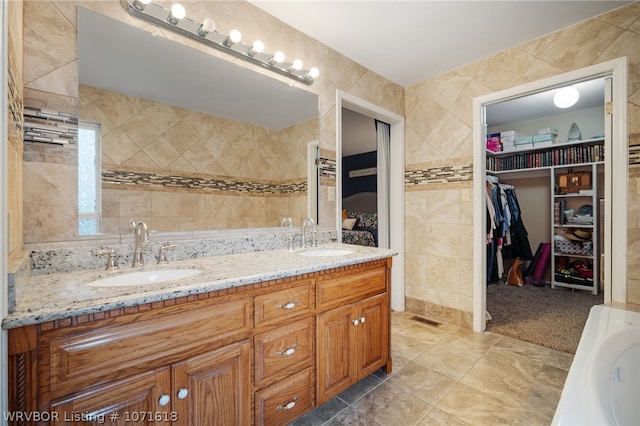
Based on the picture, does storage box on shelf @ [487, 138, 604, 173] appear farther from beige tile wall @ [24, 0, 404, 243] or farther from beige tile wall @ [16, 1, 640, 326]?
beige tile wall @ [24, 0, 404, 243]

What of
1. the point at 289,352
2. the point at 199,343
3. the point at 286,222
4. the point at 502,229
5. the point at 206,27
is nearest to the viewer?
the point at 199,343

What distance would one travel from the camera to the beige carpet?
7.59ft

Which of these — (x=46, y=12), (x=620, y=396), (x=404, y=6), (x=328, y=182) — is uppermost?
(x=404, y=6)

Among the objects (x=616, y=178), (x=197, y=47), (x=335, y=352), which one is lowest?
(x=335, y=352)

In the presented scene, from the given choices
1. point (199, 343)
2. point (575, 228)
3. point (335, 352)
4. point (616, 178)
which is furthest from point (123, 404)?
point (575, 228)

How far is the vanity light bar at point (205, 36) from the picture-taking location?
Result: 1381 millimetres

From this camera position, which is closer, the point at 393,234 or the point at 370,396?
the point at 370,396

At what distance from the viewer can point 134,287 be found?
96cm

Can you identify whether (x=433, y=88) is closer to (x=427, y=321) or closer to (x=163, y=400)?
(x=427, y=321)

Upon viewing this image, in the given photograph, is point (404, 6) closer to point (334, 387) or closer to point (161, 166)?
point (161, 166)

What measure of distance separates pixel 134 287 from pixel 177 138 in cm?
87

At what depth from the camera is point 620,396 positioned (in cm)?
108

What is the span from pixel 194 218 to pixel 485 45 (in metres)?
2.50

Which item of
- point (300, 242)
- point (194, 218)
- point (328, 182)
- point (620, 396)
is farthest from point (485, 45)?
point (194, 218)
